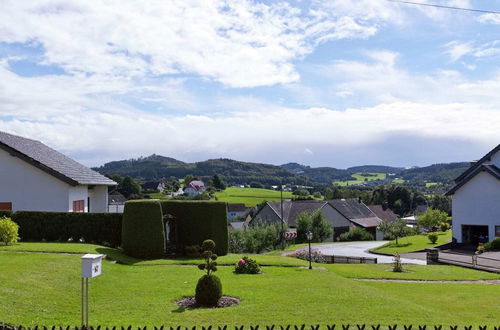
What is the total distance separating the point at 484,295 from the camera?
18000 mm

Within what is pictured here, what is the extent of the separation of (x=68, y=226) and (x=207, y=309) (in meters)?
15.9

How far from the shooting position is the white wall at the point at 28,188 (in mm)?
28328

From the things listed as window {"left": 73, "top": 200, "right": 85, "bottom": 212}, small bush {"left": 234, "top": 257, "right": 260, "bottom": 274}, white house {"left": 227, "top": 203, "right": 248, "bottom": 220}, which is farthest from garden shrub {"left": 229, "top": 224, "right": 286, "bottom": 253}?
white house {"left": 227, "top": 203, "right": 248, "bottom": 220}

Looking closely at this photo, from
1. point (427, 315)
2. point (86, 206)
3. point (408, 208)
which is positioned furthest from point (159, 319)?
point (408, 208)

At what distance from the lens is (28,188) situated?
28.4 metres

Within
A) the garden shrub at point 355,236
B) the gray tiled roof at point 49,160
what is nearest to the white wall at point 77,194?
the gray tiled roof at point 49,160

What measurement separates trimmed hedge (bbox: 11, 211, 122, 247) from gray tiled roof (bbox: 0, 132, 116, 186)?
9.44 ft

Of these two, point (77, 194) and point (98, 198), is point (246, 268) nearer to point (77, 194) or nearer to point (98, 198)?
point (77, 194)

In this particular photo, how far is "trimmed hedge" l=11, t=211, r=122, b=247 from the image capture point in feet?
83.7

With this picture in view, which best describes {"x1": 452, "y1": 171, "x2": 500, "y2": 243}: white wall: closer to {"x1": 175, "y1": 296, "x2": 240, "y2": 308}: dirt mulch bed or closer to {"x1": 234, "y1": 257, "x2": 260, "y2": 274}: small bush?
{"x1": 234, "y1": 257, "x2": 260, "y2": 274}: small bush

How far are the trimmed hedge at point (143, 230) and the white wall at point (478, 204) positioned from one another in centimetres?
2744

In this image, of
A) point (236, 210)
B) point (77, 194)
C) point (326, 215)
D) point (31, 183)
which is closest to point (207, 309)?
point (31, 183)

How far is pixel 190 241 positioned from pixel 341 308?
620 inches

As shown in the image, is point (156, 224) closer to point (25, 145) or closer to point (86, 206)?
point (86, 206)
